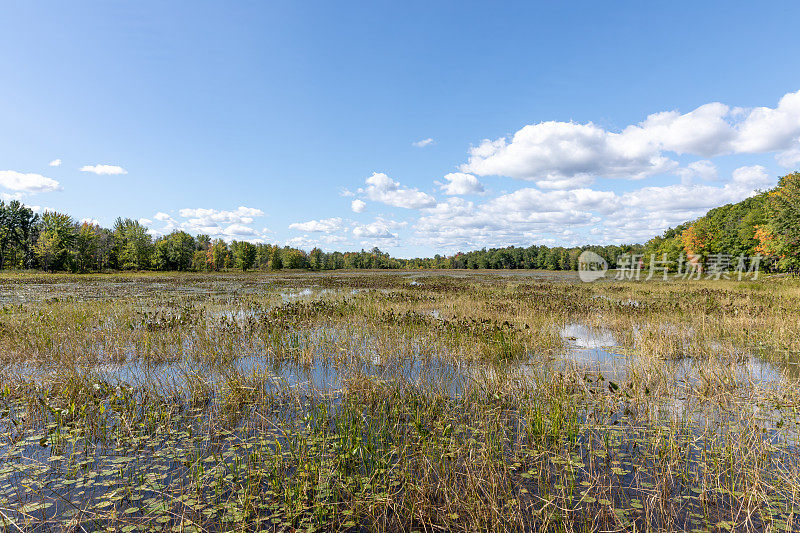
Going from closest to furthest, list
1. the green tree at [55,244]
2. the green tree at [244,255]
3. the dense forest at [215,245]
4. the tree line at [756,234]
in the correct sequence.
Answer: the tree line at [756,234] < the dense forest at [215,245] < the green tree at [55,244] < the green tree at [244,255]

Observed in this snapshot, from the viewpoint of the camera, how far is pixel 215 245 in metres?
95.6

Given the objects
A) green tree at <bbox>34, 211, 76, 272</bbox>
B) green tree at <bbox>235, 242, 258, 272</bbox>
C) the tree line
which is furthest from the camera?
green tree at <bbox>235, 242, 258, 272</bbox>

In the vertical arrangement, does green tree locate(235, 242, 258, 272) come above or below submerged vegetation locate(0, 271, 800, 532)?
above

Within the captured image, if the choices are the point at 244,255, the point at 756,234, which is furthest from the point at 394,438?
the point at 244,255

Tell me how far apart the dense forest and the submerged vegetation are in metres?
35.5

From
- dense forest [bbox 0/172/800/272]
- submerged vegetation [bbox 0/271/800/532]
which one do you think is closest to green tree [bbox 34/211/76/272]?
dense forest [bbox 0/172/800/272]

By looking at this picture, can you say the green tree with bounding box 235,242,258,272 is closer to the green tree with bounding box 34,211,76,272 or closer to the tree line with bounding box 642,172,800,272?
the green tree with bounding box 34,211,76,272

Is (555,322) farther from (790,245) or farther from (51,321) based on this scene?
(790,245)

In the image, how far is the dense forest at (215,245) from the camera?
106 ft

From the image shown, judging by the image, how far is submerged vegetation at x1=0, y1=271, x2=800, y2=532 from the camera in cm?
347

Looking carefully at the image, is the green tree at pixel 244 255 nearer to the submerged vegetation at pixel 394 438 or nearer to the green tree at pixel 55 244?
the green tree at pixel 55 244

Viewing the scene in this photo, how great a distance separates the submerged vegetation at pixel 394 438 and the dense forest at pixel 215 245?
35467 mm

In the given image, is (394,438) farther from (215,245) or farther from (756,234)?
(215,245)

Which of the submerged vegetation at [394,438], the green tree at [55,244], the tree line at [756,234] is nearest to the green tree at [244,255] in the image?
the green tree at [55,244]
